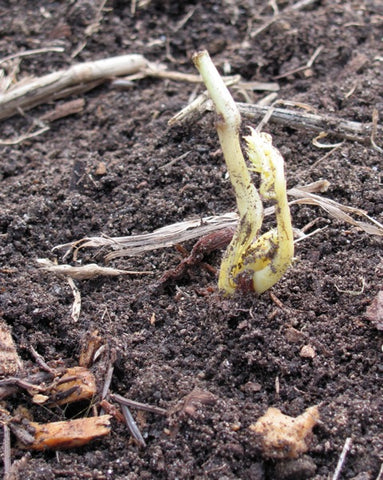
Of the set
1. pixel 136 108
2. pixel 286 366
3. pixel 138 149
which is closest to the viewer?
pixel 286 366

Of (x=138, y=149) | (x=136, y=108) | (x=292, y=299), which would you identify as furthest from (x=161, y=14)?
(x=292, y=299)

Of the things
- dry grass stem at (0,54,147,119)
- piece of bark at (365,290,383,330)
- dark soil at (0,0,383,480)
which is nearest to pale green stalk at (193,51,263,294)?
dark soil at (0,0,383,480)

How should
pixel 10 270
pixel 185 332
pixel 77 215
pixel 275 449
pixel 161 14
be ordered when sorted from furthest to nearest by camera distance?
1. pixel 161 14
2. pixel 77 215
3. pixel 10 270
4. pixel 185 332
5. pixel 275 449

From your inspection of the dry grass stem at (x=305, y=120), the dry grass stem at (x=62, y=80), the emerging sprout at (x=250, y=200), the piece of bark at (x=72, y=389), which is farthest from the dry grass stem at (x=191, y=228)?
the dry grass stem at (x=62, y=80)

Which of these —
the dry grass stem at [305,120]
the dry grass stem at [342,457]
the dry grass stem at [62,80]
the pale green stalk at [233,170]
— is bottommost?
the dry grass stem at [342,457]

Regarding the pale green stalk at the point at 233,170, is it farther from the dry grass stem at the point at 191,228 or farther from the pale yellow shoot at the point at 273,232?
the dry grass stem at the point at 191,228

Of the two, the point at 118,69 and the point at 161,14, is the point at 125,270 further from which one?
the point at 161,14
